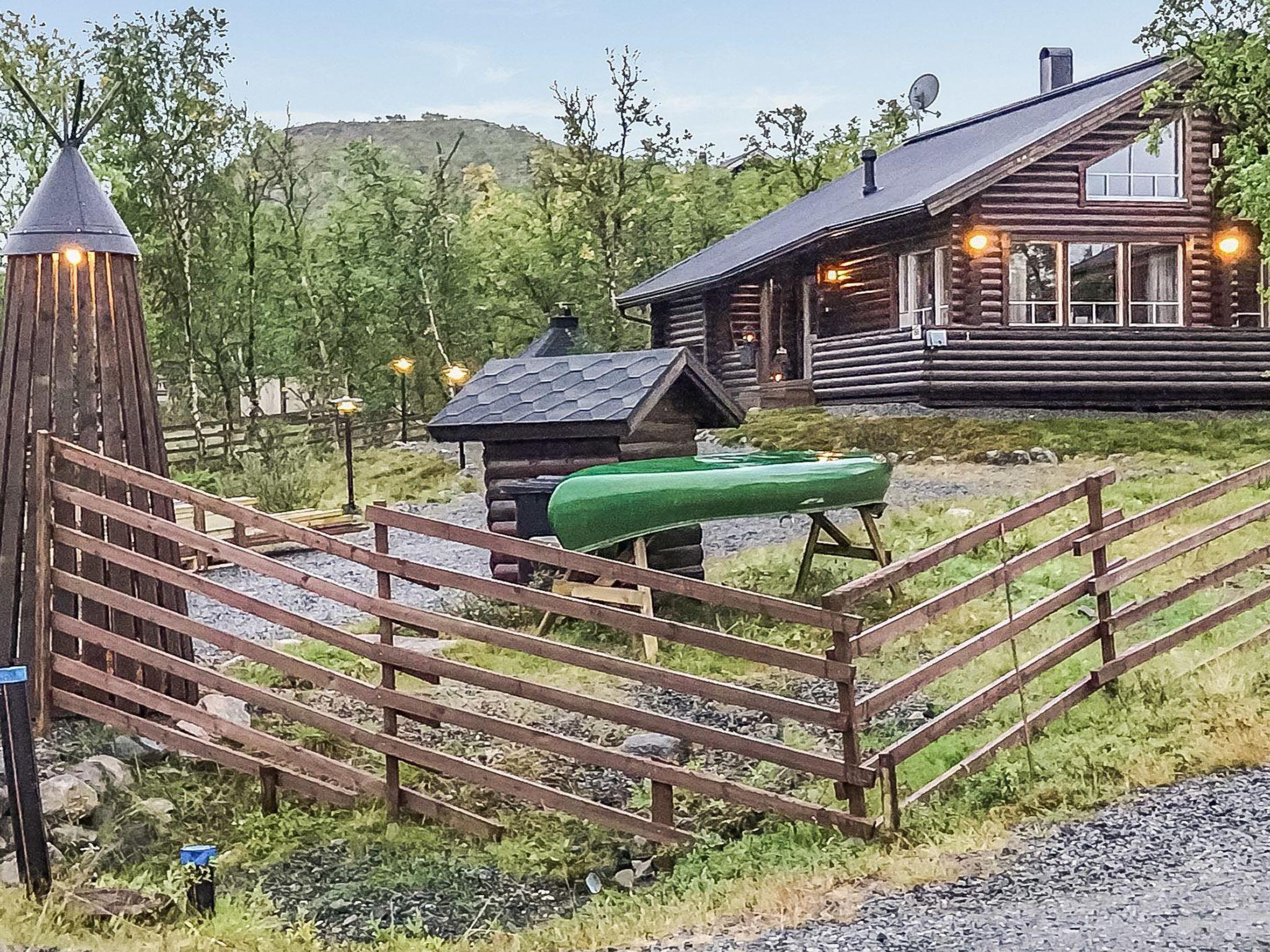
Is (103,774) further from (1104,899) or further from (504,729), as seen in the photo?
(1104,899)

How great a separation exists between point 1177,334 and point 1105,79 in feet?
15.9

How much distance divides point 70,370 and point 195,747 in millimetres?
1899

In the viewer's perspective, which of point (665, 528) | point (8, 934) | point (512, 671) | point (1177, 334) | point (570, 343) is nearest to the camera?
point (8, 934)

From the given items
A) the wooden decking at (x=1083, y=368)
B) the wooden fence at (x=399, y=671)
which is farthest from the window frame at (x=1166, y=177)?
the wooden fence at (x=399, y=671)

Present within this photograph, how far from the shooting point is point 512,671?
28.9ft

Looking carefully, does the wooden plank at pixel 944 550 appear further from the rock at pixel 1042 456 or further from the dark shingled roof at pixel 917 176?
the dark shingled roof at pixel 917 176

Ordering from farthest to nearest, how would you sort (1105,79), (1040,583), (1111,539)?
1. (1105,79)
2. (1040,583)
3. (1111,539)

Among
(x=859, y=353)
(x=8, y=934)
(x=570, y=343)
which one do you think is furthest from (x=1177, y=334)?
(x=8, y=934)

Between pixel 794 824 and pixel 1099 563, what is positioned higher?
pixel 1099 563

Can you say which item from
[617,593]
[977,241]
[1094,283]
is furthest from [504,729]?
[1094,283]

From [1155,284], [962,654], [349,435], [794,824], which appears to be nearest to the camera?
[794,824]

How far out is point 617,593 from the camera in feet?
30.3

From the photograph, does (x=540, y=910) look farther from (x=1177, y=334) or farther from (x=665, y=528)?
(x=1177, y=334)

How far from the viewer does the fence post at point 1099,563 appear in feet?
21.9
